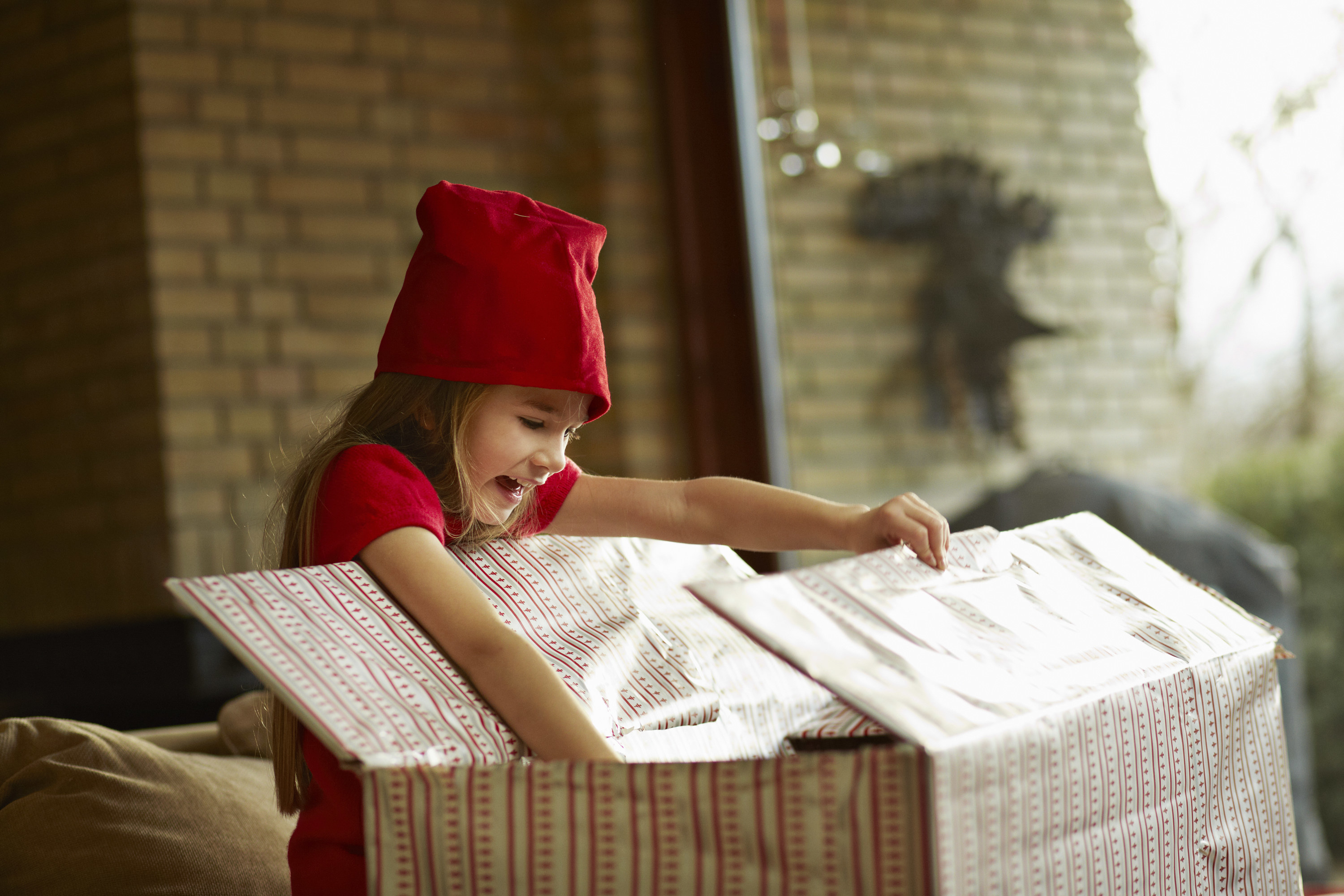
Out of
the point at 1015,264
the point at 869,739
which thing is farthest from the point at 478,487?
the point at 1015,264

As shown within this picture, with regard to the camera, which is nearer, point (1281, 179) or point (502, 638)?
point (502, 638)

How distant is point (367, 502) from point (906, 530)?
382 mm

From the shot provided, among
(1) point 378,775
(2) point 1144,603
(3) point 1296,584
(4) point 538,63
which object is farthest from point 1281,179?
(1) point 378,775

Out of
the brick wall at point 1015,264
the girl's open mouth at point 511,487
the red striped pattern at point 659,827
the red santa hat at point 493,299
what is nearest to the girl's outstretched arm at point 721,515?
the girl's open mouth at point 511,487

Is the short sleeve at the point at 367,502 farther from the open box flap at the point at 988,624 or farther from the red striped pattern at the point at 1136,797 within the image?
the red striped pattern at the point at 1136,797

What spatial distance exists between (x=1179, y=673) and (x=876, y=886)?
303 millimetres

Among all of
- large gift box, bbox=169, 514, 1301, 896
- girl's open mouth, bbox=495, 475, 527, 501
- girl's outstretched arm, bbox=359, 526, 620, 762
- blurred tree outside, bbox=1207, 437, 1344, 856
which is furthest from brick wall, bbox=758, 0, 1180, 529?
girl's outstretched arm, bbox=359, 526, 620, 762

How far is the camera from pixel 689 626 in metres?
1.07

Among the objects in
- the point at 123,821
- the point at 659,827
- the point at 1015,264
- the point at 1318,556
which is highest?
the point at 1015,264

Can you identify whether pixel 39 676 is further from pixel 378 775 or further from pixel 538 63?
pixel 378 775

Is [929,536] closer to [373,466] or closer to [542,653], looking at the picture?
[542,653]

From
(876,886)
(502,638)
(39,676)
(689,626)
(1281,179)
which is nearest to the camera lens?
(876,886)

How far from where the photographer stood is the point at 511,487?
1112mm

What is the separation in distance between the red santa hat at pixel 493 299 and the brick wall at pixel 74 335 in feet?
6.12
